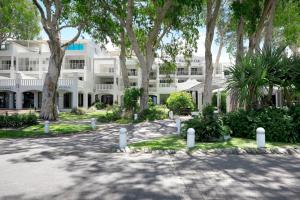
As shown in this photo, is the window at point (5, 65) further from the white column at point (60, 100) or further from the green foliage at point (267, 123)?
the green foliage at point (267, 123)

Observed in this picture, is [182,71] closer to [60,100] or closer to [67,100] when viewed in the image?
[67,100]

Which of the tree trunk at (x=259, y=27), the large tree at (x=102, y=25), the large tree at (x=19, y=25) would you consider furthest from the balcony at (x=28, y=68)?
the tree trunk at (x=259, y=27)

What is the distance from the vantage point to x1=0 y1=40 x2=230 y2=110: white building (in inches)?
1633

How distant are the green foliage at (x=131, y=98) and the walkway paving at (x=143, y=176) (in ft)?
46.5

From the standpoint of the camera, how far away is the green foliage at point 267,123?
13.4 m

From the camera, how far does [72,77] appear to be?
43.5 metres

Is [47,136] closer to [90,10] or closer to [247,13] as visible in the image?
[90,10]

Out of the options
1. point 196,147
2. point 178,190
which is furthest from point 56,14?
point 178,190

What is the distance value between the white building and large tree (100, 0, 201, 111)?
13.2 meters

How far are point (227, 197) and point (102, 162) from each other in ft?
14.7

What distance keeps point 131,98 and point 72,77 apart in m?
19.8

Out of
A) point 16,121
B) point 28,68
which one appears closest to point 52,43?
point 16,121

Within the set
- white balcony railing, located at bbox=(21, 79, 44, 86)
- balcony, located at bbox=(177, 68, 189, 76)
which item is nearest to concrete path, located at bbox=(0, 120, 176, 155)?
white balcony railing, located at bbox=(21, 79, 44, 86)

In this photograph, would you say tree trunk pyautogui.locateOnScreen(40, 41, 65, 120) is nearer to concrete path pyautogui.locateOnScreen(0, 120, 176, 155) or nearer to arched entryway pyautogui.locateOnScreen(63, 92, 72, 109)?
concrete path pyautogui.locateOnScreen(0, 120, 176, 155)
